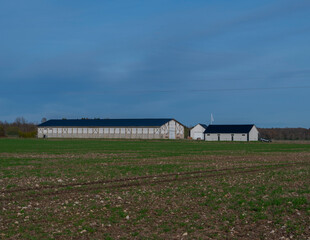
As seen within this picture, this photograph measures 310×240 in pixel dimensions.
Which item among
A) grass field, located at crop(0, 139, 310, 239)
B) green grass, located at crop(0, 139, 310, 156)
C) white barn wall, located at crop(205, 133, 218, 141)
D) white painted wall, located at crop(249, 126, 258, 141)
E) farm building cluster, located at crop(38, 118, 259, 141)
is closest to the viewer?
grass field, located at crop(0, 139, 310, 239)

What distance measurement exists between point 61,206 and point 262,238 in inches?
272

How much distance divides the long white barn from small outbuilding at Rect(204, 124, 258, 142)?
13752 millimetres

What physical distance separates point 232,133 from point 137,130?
1335 inches

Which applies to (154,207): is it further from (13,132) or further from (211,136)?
(13,132)

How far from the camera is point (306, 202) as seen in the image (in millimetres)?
13203

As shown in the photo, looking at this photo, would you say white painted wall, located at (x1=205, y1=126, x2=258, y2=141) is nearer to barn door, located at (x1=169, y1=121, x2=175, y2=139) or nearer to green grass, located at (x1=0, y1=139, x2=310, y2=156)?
barn door, located at (x1=169, y1=121, x2=175, y2=139)

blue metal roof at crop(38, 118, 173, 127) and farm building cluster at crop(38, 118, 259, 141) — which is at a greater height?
blue metal roof at crop(38, 118, 173, 127)

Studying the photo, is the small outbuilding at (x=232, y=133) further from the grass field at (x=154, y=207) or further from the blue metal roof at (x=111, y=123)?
the grass field at (x=154, y=207)

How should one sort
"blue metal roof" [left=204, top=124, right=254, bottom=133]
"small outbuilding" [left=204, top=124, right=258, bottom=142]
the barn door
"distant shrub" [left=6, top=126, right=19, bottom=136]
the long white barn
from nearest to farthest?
"small outbuilding" [left=204, top=124, right=258, bottom=142], "blue metal roof" [left=204, top=124, right=254, bottom=133], the long white barn, the barn door, "distant shrub" [left=6, top=126, right=19, bottom=136]

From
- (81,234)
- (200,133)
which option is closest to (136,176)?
(81,234)

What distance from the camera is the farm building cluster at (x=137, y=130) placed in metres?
134

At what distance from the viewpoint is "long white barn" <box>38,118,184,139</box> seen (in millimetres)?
135250

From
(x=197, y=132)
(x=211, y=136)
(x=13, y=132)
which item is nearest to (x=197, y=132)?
(x=197, y=132)

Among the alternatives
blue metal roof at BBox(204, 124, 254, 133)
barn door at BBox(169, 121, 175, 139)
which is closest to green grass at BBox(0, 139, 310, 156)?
blue metal roof at BBox(204, 124, 254, 133)
